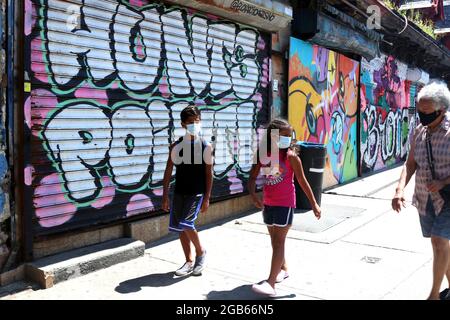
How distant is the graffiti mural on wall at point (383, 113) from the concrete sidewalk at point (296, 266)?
5.75 metres

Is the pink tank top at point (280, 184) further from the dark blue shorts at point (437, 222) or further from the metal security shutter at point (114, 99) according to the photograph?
the metal security shutter at point (114, 99)

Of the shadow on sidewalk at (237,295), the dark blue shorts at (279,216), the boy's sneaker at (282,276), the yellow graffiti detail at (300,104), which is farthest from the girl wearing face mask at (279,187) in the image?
the yellow graffiti detail at (300,104)

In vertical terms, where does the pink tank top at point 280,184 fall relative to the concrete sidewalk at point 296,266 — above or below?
above

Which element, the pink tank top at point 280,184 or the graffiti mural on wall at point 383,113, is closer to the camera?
the pink tank top at point 280,184

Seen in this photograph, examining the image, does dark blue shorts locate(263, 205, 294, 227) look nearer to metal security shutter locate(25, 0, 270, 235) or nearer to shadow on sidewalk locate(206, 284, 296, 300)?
shadow on sidewalk locate(206, 284, 296, 300)

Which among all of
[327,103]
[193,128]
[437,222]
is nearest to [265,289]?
[437,222]

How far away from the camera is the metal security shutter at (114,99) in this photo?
4590 mm

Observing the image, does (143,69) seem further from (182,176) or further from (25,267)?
(25,267)

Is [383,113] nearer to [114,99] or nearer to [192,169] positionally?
[114,99]

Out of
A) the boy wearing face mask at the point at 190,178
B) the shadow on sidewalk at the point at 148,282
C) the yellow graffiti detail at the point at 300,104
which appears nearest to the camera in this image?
the shadow on sidewalk at the point at 148,282

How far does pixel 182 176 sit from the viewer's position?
461 centimetres
